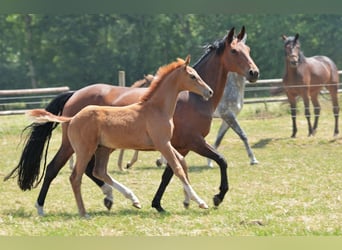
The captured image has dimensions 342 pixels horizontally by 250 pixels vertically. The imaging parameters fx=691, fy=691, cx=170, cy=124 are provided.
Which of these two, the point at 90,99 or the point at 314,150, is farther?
the point at 314,150

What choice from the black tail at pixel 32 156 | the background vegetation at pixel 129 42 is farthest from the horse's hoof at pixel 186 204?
the background vegetation at pixel 129 42

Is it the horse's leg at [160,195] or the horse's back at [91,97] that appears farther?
the horse's back at [91,97]

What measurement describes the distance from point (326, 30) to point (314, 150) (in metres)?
11.9

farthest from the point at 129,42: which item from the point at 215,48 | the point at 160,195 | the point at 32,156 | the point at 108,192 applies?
the point at 160,195

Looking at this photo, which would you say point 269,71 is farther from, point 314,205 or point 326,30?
point 314,205

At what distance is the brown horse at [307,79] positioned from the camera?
47.4 ft

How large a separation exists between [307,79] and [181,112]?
27.5ft

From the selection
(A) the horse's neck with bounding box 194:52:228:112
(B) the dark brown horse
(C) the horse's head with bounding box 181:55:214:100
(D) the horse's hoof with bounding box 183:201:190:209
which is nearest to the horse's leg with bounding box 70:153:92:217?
(B) the dark brown horse

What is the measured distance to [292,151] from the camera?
1263 centimetres

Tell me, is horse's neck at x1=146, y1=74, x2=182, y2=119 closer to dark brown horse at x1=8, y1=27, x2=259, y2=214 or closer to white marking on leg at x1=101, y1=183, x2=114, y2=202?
dark brown horse at x1=8, y1=27, x2=259, y2=214

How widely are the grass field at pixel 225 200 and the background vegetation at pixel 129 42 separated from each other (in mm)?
10664

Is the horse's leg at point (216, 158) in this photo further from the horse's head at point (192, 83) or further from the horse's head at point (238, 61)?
the horse's head at point (238, 61)

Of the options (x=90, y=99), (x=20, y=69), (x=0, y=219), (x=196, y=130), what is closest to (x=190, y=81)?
(x=196, y=130)

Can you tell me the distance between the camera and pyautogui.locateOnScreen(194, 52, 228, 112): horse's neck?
7.44 metres
